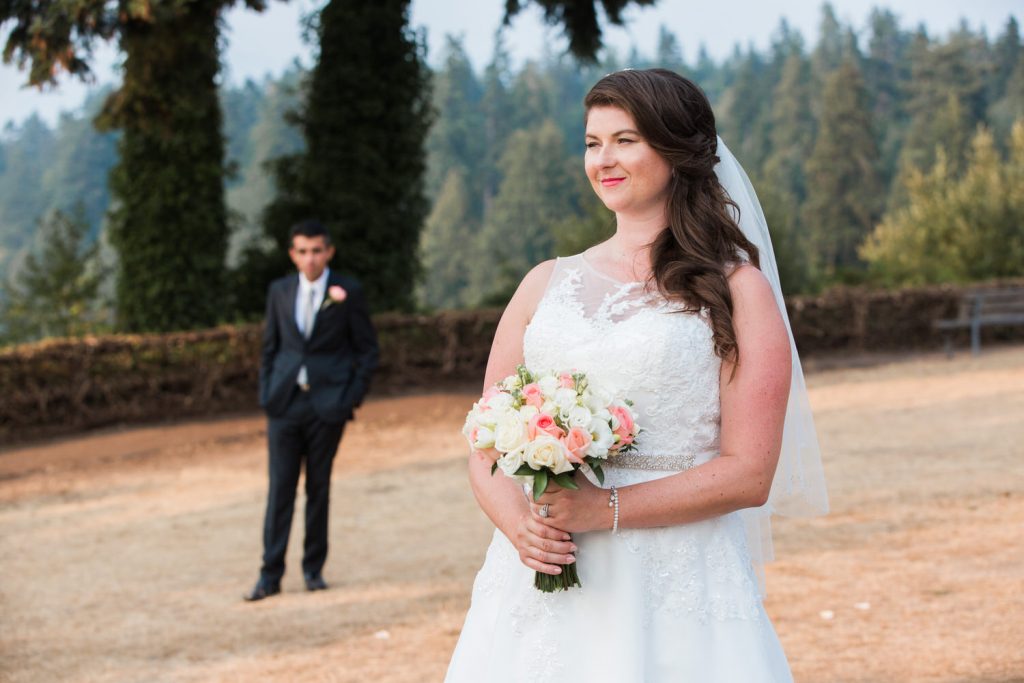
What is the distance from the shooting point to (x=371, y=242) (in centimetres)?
1991

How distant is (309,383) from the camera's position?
7.30 m

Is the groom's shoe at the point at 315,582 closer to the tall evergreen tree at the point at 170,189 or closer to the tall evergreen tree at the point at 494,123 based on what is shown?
the tall evergreen tree at the point at 170,189

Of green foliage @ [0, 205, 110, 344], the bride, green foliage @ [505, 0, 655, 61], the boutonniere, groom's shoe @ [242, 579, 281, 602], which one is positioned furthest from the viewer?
green foliage @ [0, 205, 110, 344]

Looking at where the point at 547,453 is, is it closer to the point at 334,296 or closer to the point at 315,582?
the point at 334,296

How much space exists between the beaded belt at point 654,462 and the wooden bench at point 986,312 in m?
17.6

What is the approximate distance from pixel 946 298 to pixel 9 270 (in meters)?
79.8

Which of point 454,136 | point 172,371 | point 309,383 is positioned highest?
point 454,136

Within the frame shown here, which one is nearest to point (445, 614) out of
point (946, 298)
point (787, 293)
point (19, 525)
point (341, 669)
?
point (341, 669)

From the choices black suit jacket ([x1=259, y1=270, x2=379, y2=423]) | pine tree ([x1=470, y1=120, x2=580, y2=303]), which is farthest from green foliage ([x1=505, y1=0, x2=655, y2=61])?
pine tree ([x1=470, y1=120, x2=580, y2=303])

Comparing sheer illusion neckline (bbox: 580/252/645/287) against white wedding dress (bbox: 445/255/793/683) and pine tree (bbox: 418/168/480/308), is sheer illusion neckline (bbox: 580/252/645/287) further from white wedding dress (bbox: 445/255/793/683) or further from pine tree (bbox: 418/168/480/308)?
pine tree (bbox: 418/168/480/308)

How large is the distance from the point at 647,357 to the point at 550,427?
39 centimetres

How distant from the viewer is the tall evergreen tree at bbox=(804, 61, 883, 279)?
2736 inches

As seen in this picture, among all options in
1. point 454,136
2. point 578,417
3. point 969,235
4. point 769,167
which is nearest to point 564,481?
point 578,417

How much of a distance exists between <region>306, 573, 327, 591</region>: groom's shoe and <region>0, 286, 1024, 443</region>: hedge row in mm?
7993
